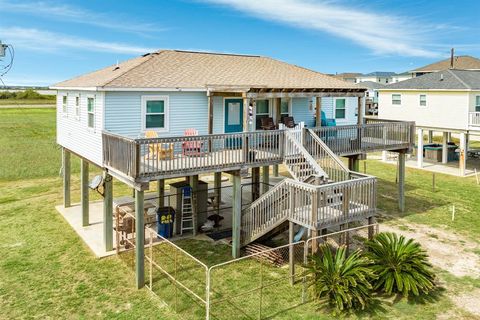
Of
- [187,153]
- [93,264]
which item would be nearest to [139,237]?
[93,264]

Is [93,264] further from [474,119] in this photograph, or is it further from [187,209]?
[474,119]

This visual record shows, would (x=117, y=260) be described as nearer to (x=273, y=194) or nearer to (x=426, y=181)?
(x=273, y=194)

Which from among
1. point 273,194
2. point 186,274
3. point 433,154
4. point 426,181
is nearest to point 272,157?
point 273,194

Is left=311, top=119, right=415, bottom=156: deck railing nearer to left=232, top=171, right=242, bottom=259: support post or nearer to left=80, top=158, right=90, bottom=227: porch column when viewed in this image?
left=232, top=171, right=242, bottom=259: support post

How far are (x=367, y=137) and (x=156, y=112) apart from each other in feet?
32.6

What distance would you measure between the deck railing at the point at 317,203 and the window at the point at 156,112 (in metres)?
4.66

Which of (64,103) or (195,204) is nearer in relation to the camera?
(195,204)

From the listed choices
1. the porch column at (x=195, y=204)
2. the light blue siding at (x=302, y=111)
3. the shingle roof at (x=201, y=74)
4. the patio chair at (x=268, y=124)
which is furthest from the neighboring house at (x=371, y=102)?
the porch column at (x=195, y=204)

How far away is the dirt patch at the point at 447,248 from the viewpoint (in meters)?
14.1

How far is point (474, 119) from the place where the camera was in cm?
2844

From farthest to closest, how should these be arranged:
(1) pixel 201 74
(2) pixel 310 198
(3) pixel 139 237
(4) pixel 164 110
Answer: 1. (1) pixel 201 74
2. (4) pixel 164 110
3. (3) pixel 139 237
4. (2) pixel 310 198

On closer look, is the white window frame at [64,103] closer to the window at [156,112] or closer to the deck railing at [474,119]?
the window at [156,112]

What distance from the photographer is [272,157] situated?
15.7 m

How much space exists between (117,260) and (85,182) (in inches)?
201
